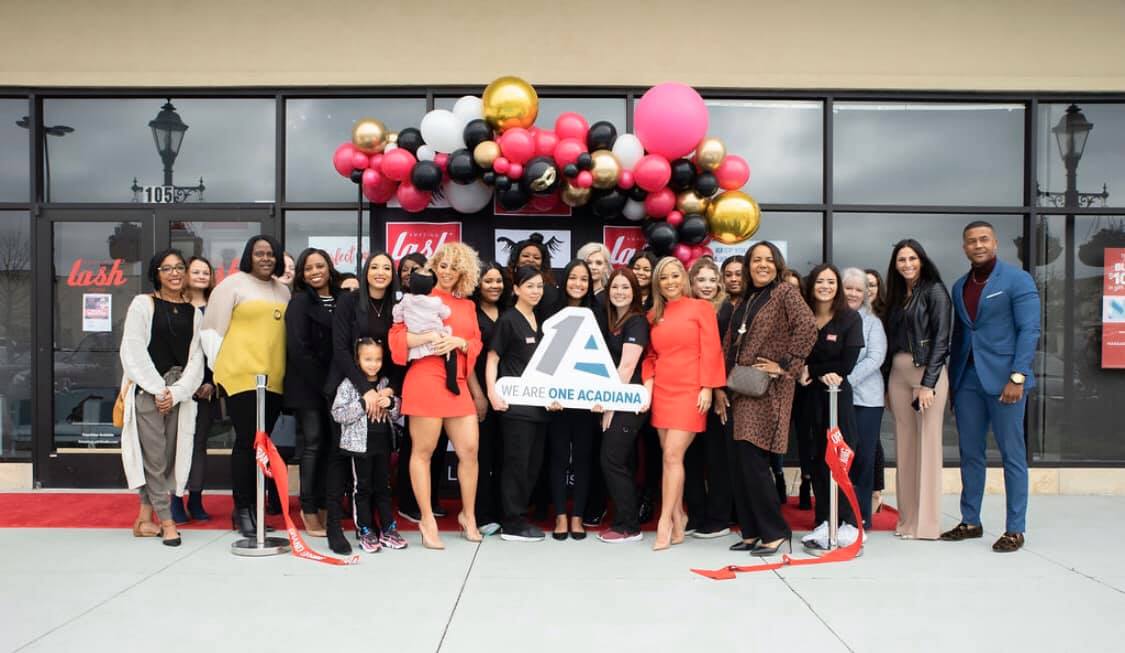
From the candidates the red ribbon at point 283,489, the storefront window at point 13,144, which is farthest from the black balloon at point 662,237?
the storefront window at point 13,144

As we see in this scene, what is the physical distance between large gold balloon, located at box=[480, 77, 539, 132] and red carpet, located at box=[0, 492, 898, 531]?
306 centimetres

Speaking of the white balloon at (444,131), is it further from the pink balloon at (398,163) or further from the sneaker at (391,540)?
the sneaker at (391,540)

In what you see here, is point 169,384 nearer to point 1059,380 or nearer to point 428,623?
point 428,623

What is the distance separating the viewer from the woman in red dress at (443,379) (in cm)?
469

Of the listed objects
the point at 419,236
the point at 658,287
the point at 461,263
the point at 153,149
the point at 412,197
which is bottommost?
the point at 658,287

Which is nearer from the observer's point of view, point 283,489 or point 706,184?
point 283,489

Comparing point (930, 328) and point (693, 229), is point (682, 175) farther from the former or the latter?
point (930, 328)

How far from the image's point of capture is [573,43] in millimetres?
6793

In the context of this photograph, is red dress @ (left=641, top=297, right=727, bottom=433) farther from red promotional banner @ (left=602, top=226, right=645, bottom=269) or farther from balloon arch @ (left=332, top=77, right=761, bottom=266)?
red promotional banner @ (left=602, top=226, right=645, bottom=269)

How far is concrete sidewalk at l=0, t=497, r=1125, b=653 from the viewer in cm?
333

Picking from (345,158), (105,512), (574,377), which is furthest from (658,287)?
(105,512)

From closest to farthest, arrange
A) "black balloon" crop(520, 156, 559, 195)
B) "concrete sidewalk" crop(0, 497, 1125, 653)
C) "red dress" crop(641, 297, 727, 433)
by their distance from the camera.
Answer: "concrete sidewalk" crop(0, 497, 1125, 653) → "red dress" crop(641, 297, 727, 433) → "black balloon" crop(520, 156, 559, 195)

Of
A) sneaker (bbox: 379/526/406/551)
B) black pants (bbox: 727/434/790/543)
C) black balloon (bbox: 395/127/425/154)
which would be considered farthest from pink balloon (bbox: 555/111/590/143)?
sneaker (bbox: 379/526/406/551)

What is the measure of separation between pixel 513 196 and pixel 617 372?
1.65 m
